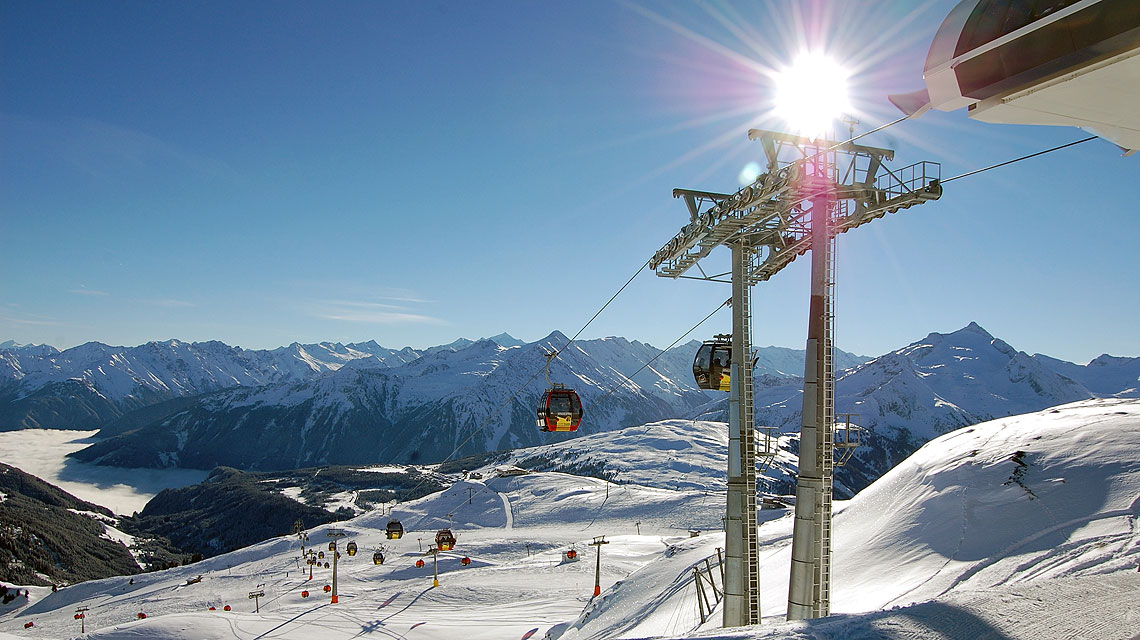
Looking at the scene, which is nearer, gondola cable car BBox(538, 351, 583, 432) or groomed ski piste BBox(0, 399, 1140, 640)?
groomed ski piste BBox(0, 399, 1140, 640)

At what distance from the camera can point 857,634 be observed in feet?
18.0

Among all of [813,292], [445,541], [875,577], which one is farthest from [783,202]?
[445,541]

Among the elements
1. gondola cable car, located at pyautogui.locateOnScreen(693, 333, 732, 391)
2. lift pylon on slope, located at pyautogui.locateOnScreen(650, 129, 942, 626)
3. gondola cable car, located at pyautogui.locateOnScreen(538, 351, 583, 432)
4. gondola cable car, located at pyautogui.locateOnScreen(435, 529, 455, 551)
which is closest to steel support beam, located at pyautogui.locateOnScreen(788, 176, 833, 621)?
lift pylon on slope, located at pyautogui.locateOnScreen(650, 129, 942, 626)

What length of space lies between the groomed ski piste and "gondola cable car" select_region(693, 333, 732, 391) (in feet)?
21.2

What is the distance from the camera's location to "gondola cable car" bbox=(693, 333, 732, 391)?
57.9 ft

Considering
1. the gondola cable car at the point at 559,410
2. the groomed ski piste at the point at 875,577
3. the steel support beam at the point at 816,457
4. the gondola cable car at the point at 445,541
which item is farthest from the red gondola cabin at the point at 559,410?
the gondola cable car at the point at 445,541

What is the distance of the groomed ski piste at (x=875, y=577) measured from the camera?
238 inches

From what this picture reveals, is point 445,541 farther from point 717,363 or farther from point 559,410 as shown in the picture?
point 717,363

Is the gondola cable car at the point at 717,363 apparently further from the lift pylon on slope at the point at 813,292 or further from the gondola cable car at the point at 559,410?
the gondola cable car at the point at 559,410

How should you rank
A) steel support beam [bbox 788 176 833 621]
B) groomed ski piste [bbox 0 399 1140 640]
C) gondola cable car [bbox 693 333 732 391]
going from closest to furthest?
groomed ski piste [bbox 0 399 1140 640] → steel support beam [bbox 788 176 833 621] → gondola cable car [bbox 693 333 732 391]

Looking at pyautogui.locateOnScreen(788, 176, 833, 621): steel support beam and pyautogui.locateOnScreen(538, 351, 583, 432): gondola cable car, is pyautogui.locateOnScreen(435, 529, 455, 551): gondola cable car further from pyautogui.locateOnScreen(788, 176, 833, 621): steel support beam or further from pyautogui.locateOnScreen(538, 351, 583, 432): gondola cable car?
pyautogui.locateOnScreen(788, 176, 833, 621): steel support beam

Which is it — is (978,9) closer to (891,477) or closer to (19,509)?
(891,477)

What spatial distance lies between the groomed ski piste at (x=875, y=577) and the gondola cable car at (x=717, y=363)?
6475 mm

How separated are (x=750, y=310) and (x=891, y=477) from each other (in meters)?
16.8
